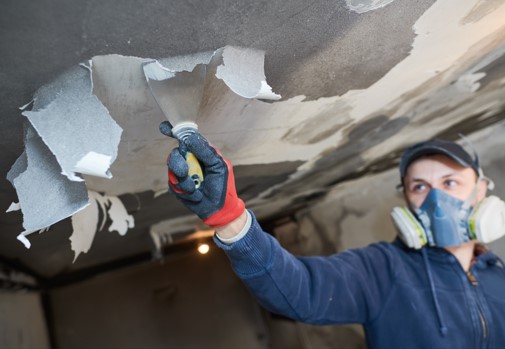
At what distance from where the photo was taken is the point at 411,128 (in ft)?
6.49

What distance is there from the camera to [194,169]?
0.94m

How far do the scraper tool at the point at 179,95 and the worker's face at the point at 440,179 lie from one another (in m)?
1.19

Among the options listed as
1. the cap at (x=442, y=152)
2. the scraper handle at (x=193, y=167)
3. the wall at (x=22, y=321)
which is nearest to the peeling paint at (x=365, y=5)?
the scraper handle at (x=193, y=167)

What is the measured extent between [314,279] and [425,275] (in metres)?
0.57

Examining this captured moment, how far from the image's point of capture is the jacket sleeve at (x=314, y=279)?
1.23 m

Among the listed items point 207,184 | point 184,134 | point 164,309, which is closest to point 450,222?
point 207,184

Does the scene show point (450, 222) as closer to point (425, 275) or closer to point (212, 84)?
point (425, 275)

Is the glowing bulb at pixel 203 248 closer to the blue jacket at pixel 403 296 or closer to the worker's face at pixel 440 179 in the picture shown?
the blue jacket at pixel 403 296

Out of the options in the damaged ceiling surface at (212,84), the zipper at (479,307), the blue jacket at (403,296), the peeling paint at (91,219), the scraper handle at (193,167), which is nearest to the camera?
the damaged ceiling surface at (212,84)

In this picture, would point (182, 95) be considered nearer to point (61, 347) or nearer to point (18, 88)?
point (18, 88)

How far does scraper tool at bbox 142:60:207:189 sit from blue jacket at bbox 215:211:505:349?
2.16 feet

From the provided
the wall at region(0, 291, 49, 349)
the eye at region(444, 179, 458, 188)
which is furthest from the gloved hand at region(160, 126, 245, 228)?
the wall at region(0, 291, 49, 349)

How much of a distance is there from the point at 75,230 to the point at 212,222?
39 centimetres

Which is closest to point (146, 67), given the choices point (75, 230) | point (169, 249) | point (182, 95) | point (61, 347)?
point (182, 95)
